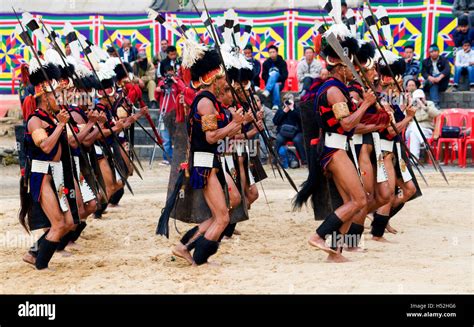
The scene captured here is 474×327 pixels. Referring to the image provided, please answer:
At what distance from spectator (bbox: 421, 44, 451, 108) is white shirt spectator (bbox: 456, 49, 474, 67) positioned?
42 centimetres

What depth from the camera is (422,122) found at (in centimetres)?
1755

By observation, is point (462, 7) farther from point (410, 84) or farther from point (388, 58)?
point (388, 58)

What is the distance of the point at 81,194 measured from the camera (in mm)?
9578

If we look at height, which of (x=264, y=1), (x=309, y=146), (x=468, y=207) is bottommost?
(x=468, y=207)

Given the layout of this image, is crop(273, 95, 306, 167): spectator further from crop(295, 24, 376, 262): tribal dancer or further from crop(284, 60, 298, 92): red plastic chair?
crop(295, 24, 376, 262): tribal dancer

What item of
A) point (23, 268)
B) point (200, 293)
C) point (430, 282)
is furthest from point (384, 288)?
point (23, 268)

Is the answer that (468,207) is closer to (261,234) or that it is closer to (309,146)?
(261,234)

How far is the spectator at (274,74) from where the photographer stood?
18766 millimetres

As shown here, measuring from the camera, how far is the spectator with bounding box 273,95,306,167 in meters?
17.2

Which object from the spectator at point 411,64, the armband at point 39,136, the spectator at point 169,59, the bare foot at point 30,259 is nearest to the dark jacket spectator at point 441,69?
the spectator at point 411,64

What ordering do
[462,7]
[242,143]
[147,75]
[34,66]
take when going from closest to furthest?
[34,66] → [242,143] → [462,7] → [147,75]

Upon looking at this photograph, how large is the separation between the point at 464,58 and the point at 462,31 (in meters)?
0.53

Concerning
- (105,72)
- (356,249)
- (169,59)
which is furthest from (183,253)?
(169,59)
